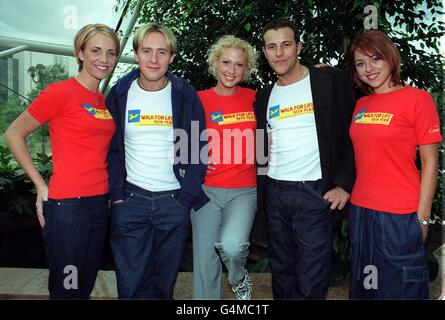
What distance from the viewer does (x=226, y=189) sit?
9.23 ft

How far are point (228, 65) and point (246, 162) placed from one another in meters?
0.72

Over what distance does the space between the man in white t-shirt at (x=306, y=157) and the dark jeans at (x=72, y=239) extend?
47.6 inches

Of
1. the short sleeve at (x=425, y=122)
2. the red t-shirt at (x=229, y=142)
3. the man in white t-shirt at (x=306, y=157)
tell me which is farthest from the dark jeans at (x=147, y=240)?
the short sleeve at (x=425, y=122)

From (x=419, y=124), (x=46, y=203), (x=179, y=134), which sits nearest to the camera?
(x=419, y=124)

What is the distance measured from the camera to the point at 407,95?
2354 millimetres

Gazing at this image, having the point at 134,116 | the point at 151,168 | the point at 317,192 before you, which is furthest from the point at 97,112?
the point at 317,192

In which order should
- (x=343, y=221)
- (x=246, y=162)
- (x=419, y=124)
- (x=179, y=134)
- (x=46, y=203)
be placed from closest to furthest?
(x=419, y=124) → (x=46, y=203) → (x=179, y=134) → (x=246, y=162) → (x=343, y=221)

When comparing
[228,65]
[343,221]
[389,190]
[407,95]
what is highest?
[228,65]

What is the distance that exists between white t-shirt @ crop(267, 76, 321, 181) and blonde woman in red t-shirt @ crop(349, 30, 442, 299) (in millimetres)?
289

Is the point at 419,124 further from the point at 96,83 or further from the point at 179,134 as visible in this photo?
the point at 96,83

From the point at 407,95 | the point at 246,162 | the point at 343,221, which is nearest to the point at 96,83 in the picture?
the point at 246,162

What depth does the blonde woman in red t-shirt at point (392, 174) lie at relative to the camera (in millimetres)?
2320

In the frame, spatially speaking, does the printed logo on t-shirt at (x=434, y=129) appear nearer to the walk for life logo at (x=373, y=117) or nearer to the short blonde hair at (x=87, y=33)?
the walk for life logo at (x=373, y=117)

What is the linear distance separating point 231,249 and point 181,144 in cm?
81
